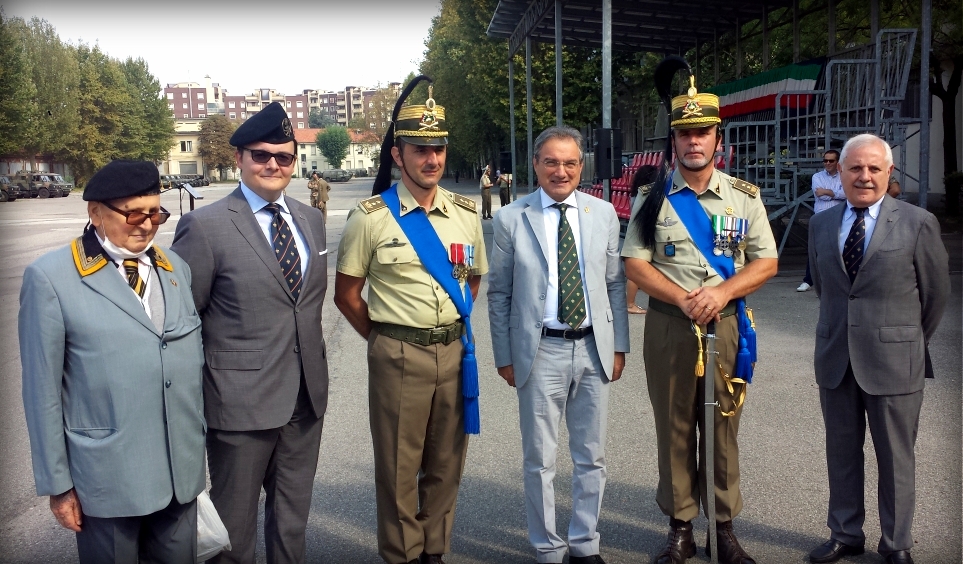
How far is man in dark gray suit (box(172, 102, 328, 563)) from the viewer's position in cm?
328

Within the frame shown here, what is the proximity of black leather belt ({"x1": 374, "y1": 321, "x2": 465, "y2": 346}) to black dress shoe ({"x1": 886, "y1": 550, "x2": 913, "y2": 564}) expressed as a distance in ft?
7.32

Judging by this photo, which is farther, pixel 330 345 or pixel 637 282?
pixel 330 345

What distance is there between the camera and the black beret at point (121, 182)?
280 cm

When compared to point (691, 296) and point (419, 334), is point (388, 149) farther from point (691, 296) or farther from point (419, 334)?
point (691, 296)

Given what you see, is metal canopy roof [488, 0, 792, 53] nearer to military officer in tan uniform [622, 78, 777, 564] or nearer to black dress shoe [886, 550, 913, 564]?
military officer in tan uniform [622, 78, 777, 564]

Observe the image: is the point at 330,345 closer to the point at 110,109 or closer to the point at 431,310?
the point at 431,310

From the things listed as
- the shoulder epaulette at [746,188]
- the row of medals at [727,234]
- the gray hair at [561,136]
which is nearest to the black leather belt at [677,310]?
the row of medals at [727,234]

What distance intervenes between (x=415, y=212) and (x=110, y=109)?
265ft

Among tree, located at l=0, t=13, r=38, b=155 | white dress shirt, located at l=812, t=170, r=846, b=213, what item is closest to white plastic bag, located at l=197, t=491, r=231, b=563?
white dress shirt, located at l=812, t=170, r=846, b=213

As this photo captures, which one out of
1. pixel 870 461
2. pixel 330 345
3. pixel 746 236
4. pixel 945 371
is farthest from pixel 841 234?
pixel 330 345

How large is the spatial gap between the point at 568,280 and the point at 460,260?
19.7 inches

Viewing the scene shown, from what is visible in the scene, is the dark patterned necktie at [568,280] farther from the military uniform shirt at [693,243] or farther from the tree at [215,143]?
the tree at [215,143]

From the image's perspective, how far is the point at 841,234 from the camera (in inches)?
157

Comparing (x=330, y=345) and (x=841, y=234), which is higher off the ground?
(x=841, y=234)
